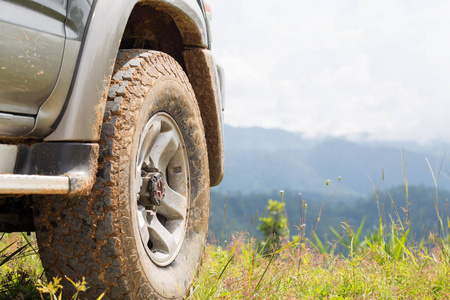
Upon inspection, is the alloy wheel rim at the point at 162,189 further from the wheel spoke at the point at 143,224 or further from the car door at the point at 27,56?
the car door at the point at 27,56

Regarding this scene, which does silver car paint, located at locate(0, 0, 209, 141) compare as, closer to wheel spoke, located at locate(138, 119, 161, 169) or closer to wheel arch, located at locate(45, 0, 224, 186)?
wheel arch, located at locate(45, 0, 224, 186)

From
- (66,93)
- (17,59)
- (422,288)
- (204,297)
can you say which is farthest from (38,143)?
(422,288)

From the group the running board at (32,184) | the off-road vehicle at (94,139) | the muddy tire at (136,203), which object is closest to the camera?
the running board at (32,184)

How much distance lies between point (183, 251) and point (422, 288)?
1296mm

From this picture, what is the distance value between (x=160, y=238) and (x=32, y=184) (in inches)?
37.3

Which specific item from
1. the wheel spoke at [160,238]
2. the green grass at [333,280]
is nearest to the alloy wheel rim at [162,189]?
the wheel spoke at [160,238]

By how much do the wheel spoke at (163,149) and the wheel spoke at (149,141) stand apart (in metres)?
0.02

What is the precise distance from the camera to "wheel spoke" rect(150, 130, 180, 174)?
7.09 ft

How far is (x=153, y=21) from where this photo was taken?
2.43 metres

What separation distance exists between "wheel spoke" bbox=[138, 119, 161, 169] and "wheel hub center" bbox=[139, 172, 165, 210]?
0.25ft

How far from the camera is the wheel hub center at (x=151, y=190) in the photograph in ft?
6.81

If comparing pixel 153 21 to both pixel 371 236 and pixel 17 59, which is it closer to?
pixel 17 59

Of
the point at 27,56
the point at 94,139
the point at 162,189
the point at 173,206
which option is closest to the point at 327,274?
the point at 173,206

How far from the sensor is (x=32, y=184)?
53.9 inches
